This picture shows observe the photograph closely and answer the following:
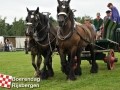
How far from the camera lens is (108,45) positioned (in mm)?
15531

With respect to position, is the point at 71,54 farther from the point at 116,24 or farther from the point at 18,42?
the point at 18,42

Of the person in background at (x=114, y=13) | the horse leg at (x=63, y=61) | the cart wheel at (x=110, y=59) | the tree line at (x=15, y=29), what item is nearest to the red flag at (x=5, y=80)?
the horse leg at (x=63, y=61)

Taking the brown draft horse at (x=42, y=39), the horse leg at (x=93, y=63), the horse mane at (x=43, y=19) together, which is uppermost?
the horse mane at (x=43, y=19)

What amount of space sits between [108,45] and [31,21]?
16.1ft

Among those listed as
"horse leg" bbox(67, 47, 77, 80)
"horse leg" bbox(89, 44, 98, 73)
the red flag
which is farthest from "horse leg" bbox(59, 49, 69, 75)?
the red flag

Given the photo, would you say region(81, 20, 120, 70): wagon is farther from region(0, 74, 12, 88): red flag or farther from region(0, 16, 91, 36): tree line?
region(0, 16, 91, 36): tree line

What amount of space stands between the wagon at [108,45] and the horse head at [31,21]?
3.49 meters

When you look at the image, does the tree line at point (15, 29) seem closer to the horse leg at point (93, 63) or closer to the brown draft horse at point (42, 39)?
the horse leg at point (93, 63)

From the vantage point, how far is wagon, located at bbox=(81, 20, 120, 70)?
14.9m

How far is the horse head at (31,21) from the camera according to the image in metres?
11.5

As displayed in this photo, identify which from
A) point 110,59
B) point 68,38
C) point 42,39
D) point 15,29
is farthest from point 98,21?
point 15,29

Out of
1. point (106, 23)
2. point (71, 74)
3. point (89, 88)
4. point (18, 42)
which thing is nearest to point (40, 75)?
point (71, 74)

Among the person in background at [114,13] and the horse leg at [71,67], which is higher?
the person in background at [114,13]

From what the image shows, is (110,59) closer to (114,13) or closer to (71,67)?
(114,13)
